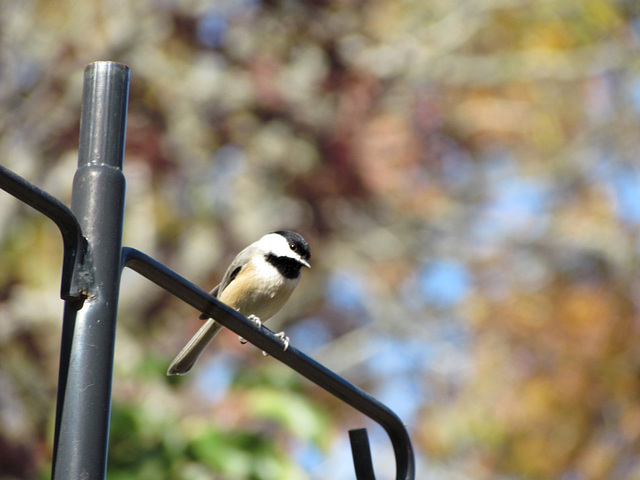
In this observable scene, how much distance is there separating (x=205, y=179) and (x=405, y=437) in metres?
5.13

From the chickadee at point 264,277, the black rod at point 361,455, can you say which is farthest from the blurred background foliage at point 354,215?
the black rod at point 361,455

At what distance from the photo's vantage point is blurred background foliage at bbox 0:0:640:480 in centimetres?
520

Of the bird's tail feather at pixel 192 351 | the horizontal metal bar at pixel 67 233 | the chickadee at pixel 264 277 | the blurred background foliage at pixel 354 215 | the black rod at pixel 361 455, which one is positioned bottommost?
the black rod at pixel 361 455

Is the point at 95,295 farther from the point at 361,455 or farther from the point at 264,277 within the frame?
the point at 264,277

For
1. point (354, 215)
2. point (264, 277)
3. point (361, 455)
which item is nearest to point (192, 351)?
point (264, 277)

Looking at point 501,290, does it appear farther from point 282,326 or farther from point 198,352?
point 198,352

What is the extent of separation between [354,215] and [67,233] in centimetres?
720

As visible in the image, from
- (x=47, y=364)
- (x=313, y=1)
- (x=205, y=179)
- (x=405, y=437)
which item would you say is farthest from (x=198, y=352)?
(x=313, y=1)

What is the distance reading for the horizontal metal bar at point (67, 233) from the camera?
1382 millimetres

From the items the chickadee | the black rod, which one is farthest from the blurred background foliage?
the black rod

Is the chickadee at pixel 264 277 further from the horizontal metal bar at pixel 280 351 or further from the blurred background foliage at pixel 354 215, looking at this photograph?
the horizontal metal bar at pixel 280 351

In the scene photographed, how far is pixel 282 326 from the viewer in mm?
8133

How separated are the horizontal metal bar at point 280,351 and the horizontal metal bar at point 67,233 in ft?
0.41

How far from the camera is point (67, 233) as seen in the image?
4.82 ft
